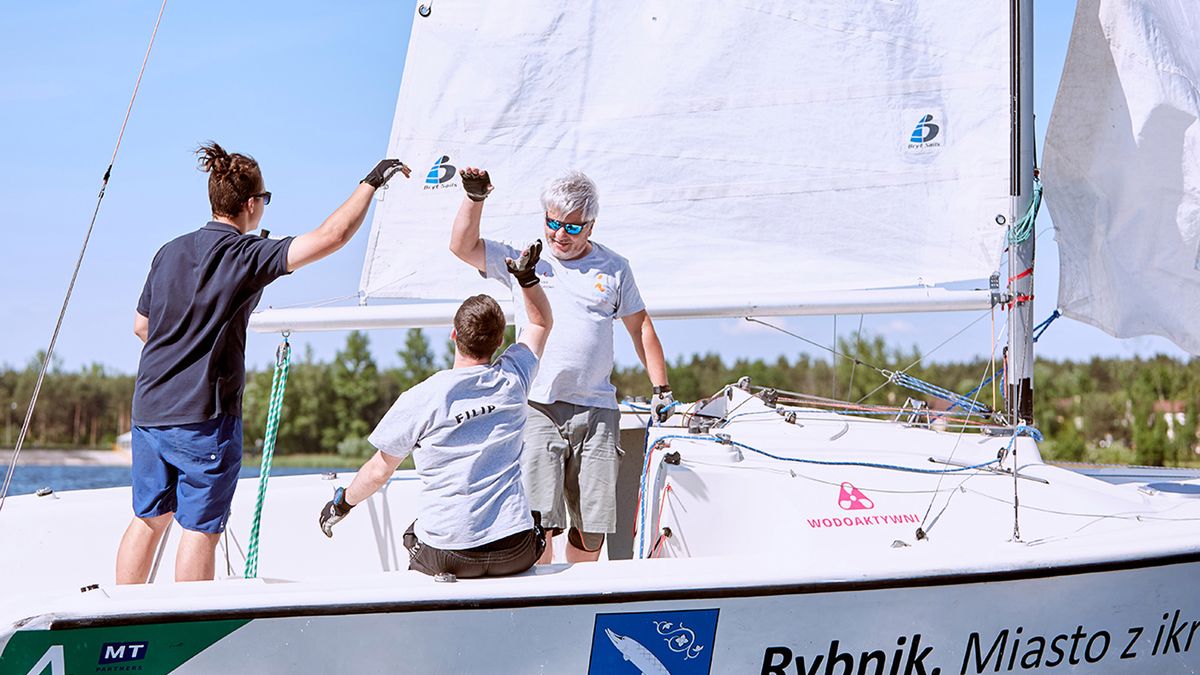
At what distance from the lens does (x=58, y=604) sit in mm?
2854

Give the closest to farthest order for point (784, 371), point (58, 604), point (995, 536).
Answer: point (58, 604) < point (995, 536) < point (784, 371)

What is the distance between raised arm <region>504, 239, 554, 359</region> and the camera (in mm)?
3383

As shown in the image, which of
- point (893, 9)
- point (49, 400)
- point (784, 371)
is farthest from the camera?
point (49, 400)

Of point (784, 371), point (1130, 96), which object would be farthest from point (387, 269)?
point (784, 371)

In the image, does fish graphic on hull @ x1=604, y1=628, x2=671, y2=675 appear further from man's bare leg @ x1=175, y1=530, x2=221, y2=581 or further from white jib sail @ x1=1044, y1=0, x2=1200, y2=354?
white jib sail @ x1=1044, y1=0, x2=1200, y2=354

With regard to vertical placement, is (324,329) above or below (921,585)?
above

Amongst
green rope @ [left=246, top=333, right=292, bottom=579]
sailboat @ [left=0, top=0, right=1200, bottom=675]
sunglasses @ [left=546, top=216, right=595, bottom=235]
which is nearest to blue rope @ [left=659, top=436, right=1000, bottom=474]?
sailboat @ [left=0, top=0, right=1200, bottom=675]

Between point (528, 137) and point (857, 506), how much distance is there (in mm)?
2137

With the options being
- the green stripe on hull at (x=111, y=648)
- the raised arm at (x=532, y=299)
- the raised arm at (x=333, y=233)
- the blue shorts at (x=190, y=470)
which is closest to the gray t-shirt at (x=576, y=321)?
the raised arm at (x=532, y=299)

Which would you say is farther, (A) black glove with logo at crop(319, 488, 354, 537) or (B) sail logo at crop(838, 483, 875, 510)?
(B) sail logo at crop(838, 483, 875, 510)

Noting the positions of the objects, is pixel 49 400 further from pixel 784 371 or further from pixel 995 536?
pixel 995 536

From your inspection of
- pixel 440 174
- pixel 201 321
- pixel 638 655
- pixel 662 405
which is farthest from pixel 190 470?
pixel 440 174

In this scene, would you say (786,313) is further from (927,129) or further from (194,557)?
(194,557)

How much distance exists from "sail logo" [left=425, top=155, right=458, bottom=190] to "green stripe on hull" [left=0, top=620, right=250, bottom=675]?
2.61 m
